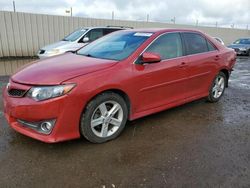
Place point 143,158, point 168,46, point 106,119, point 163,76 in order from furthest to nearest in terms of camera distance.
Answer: point 168,46 → point 163,76 → point 106,119 → point 143,158

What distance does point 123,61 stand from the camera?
3.69 m

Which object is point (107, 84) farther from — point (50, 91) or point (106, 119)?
point (50, 91)

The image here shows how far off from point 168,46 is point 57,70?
196cm

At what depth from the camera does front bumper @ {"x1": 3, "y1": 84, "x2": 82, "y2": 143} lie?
10.0 ft

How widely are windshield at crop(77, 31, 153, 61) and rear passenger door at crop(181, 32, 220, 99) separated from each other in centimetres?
96

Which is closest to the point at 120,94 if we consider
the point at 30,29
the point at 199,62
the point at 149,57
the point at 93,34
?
the point at 149,57

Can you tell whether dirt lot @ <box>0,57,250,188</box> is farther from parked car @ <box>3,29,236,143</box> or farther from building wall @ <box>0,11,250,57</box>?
building wall @ <box>0,11,250,57</box>

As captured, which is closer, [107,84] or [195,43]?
[107,84]

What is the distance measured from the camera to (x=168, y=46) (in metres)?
4.38

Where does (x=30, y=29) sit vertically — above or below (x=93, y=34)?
below

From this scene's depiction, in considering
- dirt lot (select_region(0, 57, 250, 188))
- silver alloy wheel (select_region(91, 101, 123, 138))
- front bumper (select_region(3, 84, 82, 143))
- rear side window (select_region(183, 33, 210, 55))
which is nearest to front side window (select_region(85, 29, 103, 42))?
rear side window (select_region(183, 33, 210, 55))

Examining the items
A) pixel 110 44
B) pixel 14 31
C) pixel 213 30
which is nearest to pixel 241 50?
pixel 213 30

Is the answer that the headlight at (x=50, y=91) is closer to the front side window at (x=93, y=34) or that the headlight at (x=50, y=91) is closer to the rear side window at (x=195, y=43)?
the rear side window at (x=195, y=43)

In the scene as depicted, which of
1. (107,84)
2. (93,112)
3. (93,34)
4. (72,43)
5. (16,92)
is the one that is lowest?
(72,43)
